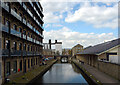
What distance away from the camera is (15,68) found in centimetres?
1977

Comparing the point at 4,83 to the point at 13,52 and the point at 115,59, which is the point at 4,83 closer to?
Result: the point at 13,52

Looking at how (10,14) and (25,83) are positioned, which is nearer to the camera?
(25,83)

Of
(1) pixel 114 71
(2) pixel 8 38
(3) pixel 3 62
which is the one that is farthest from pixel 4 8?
(1) pixel 114 71

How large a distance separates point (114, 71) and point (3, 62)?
15416 millimetres

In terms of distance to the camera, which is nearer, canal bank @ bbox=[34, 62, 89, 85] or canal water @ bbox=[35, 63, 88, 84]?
canal bank @ bbox=[34, 62, 89, 85]

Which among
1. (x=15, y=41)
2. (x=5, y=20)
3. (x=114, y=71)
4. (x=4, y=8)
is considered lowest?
(x=114, y=71)

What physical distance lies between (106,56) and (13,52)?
58.1ft

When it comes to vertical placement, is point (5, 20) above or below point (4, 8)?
below

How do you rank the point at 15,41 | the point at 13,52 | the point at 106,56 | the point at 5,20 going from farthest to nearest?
the point at 106,56 → the point at 15,41 → the point at 13,52 → the point at 5,20

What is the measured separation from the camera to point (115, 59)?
18859 mm

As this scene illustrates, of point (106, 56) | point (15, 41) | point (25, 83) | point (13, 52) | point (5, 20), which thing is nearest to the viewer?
point (25, 83)

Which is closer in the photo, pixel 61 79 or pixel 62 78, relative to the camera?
pixel 61 79

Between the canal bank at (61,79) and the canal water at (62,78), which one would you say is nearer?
the canal bank at (61,79)

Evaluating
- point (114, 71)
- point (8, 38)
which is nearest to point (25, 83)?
point (8, 38)
